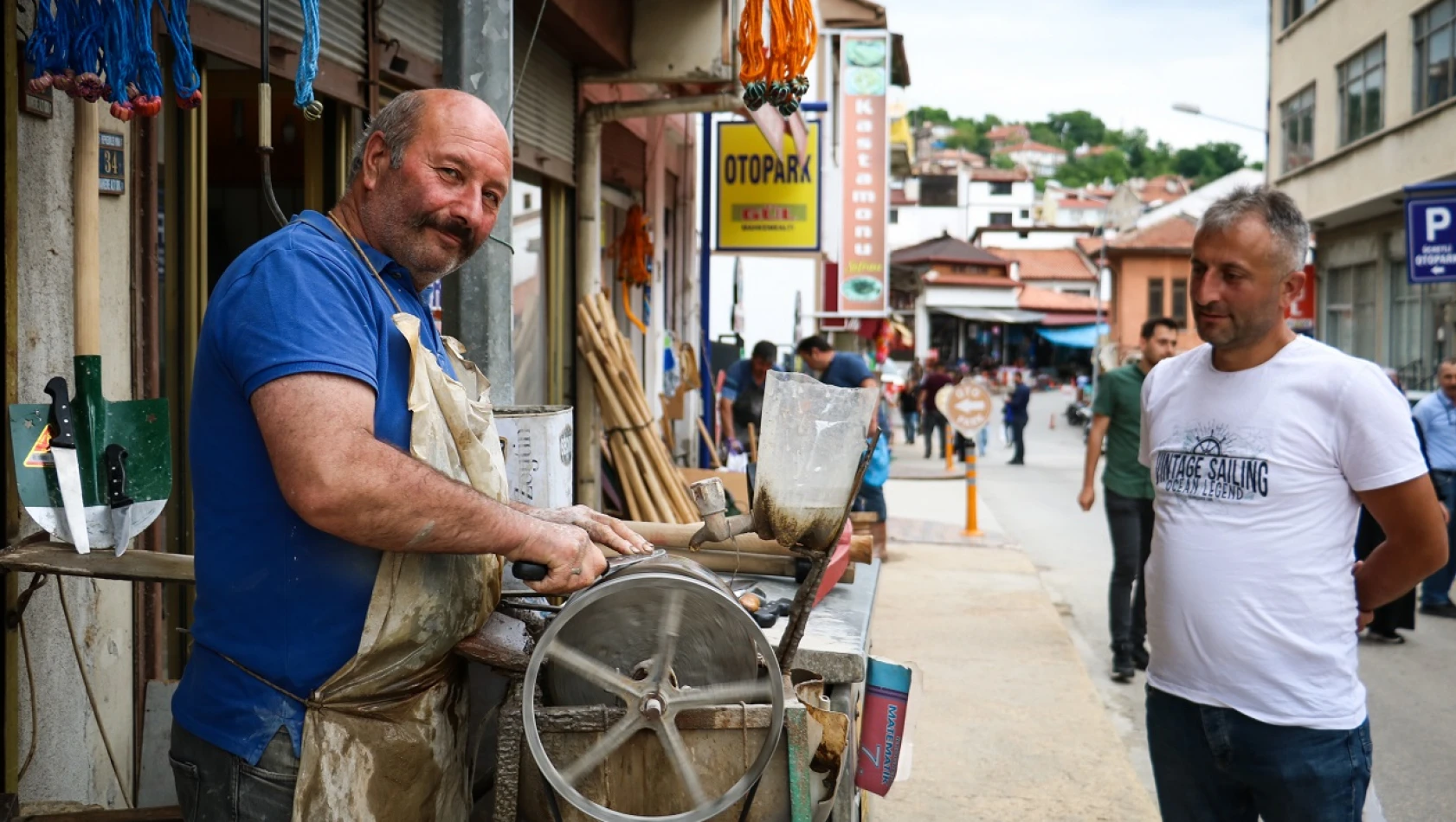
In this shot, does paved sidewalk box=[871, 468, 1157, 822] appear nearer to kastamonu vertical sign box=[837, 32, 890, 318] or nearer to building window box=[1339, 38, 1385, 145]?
kastamonu vertical sign box=[837, 32, 890, 318]

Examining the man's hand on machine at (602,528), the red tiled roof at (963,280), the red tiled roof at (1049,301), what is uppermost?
the red tiled roof at (963,280)

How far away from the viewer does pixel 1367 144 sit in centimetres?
2270

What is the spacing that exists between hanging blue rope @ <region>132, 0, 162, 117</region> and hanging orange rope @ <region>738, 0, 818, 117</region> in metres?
3.00

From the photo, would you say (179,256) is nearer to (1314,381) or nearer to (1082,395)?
(1314,381)

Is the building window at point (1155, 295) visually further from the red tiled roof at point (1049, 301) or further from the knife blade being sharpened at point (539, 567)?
the knife blade being sharpened at point (539, 567)

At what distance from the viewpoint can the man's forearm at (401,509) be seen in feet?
6.19

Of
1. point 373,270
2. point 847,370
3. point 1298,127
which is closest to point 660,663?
point 373,270

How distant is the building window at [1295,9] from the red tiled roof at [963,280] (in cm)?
3302

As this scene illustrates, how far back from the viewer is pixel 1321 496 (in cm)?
270

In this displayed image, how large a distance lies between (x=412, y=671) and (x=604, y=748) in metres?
0.37

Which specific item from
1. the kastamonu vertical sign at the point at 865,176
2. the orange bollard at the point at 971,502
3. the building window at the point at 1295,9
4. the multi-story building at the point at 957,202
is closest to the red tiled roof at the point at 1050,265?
the multi-story building at the point at 957,202

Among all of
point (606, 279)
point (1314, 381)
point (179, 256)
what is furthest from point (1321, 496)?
point (606, 279)

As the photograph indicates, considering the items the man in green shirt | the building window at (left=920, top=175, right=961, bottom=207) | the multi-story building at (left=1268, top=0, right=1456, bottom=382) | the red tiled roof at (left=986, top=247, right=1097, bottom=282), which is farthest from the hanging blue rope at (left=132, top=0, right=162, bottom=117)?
the building window at (left=920, top=175, right=961, bottom=207)

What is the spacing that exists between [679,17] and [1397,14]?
62.7ft
